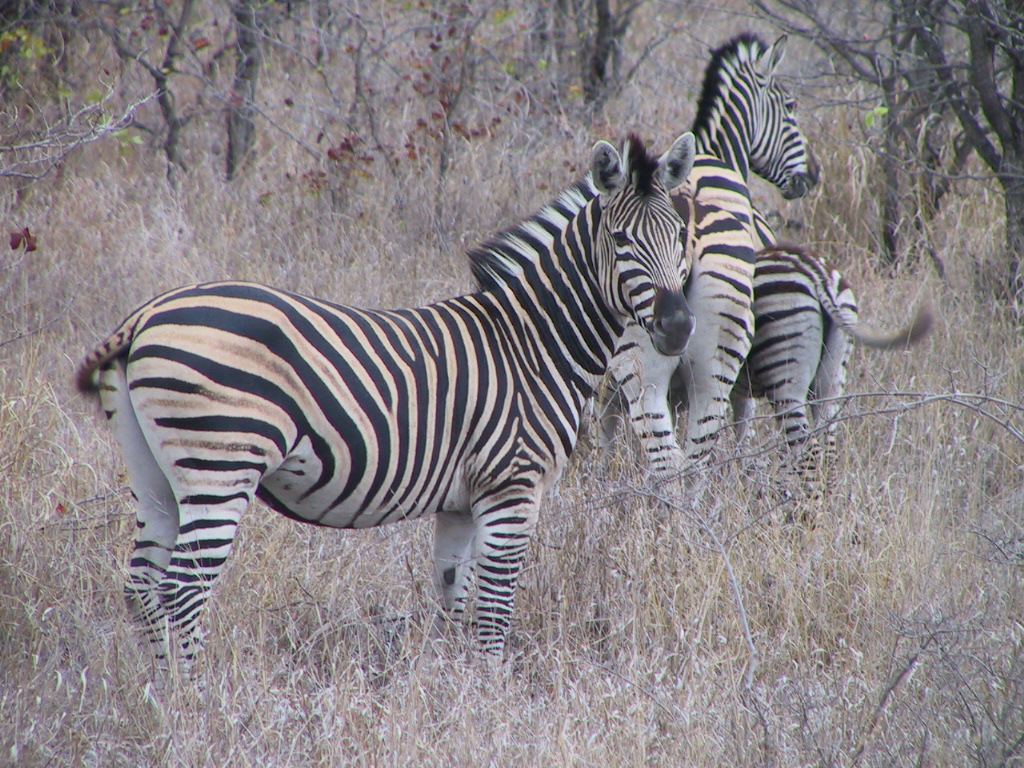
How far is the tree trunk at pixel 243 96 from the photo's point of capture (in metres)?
8.95

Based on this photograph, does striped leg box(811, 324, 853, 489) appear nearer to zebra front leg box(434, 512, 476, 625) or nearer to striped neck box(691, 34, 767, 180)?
striped neck box(691, 34, 767, 180)

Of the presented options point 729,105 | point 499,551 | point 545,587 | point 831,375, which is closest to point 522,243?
point 499,551

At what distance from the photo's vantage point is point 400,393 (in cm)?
379

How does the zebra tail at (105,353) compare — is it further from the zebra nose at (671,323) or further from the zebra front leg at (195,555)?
the zebra nose at (671,323)

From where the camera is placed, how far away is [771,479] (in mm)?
4988

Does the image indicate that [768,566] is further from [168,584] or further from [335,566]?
[168,584]

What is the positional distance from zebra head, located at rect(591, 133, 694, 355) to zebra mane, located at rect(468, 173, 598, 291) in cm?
15

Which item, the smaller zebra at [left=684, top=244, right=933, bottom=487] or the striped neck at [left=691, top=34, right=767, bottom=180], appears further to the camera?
the striped neck at [left=691, top=34, right=767, bottom=180]

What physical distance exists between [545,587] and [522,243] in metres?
1.45

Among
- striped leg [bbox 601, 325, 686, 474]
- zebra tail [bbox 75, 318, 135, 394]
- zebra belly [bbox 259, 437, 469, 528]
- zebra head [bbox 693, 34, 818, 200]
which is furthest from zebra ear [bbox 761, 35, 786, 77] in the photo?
zebra tail [bbox 75, 318, 135, 394]

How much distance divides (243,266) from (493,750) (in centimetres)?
485

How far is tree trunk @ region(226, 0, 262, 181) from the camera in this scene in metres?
8.95

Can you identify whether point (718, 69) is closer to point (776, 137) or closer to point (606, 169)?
point (776, 137)

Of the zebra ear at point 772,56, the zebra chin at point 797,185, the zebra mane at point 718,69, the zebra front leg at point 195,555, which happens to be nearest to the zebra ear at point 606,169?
the zebra front leg at point 195,555
